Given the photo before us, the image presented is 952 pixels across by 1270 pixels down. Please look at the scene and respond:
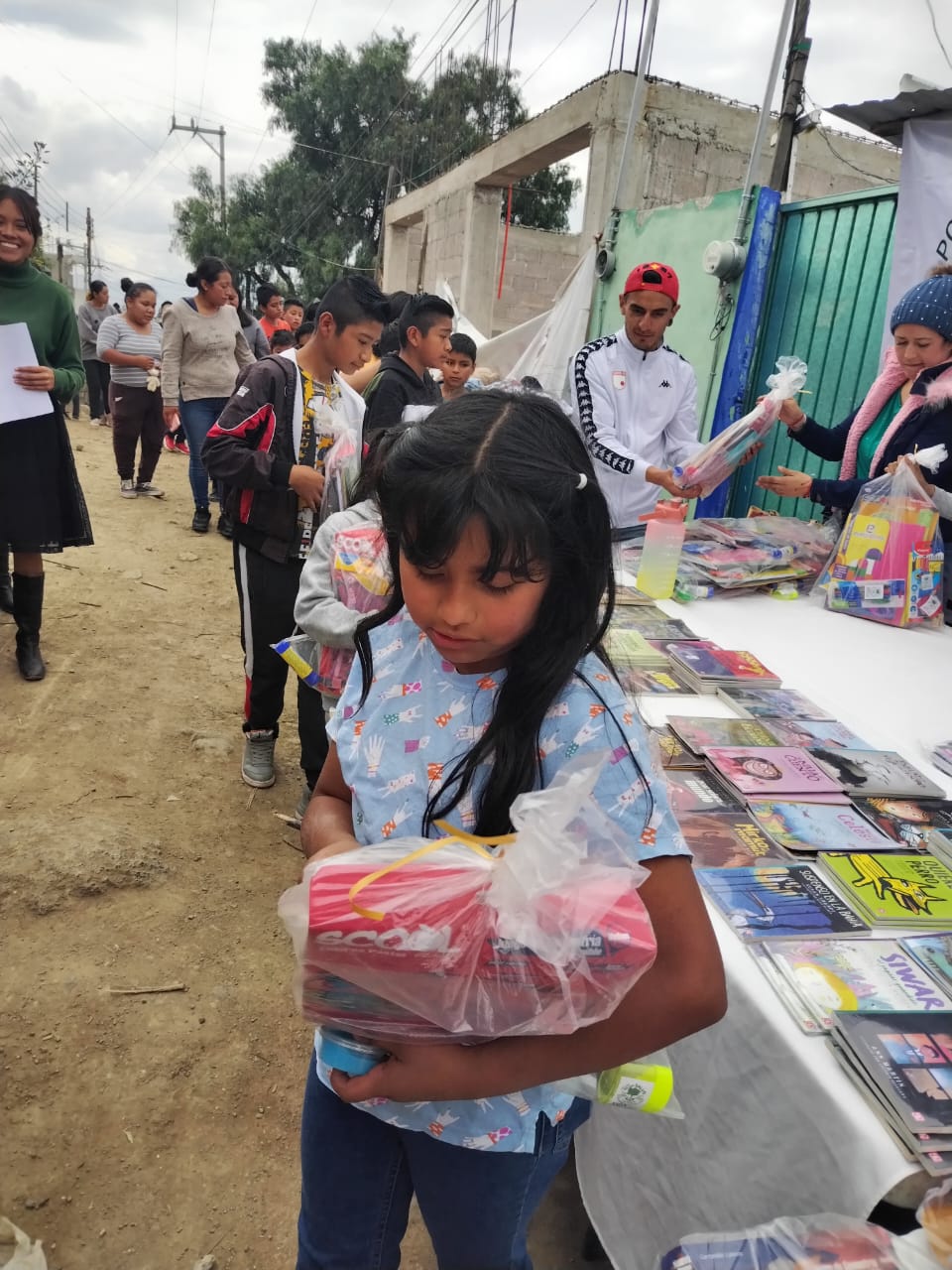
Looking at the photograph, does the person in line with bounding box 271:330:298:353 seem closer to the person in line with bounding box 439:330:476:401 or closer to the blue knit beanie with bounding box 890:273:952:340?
the person in line with bounding box 439:330:476:401

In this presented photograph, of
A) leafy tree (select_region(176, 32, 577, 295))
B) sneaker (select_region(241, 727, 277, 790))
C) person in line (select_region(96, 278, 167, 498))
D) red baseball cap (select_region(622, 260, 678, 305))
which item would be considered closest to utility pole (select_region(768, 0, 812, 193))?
red baseball cap (select_region(622, 260, 678, 305))

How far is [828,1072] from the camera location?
964 mm

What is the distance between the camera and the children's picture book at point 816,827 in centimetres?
Result: 136

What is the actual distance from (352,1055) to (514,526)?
0.55m

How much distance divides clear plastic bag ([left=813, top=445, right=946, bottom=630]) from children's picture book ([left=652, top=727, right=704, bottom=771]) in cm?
118

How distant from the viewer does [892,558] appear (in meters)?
2.44

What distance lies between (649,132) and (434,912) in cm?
858

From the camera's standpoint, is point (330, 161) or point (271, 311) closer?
point (271, 311)

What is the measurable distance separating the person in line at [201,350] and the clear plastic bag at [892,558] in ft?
14.5

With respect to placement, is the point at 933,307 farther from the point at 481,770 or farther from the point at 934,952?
the point at 481,770

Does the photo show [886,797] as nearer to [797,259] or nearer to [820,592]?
[820,592]

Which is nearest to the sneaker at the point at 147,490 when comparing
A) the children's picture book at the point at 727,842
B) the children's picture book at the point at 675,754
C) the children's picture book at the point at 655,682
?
the children's picture book at the point at 655,682

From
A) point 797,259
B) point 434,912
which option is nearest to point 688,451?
point 797,259

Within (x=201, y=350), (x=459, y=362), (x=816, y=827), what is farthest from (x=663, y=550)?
(x=201, y=350)
